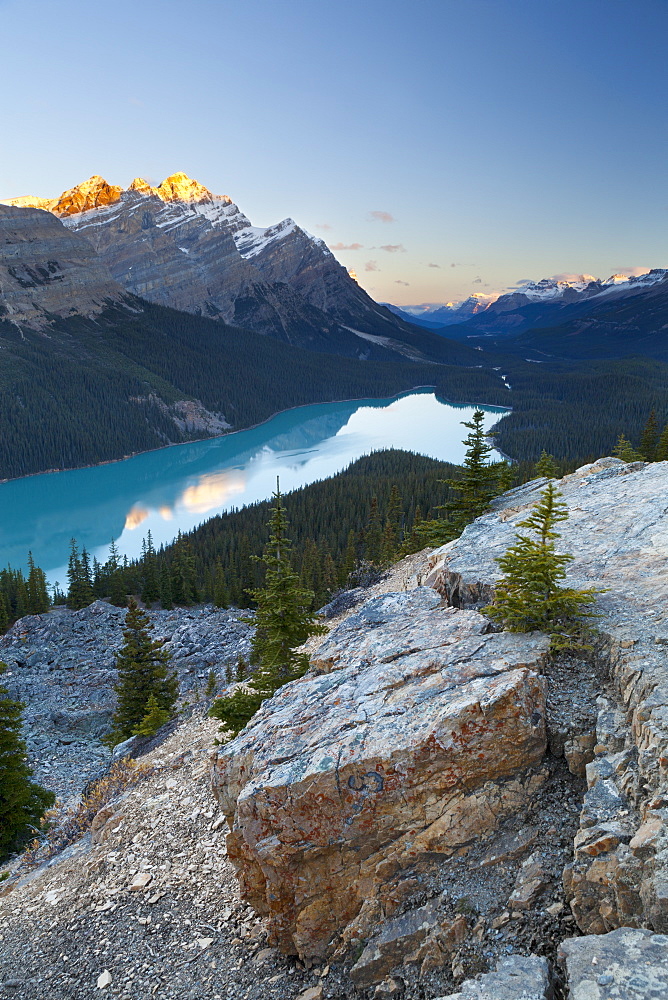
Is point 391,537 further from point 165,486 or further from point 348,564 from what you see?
point 165,486

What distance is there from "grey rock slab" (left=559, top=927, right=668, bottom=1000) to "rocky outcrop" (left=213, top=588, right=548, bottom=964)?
209 cm

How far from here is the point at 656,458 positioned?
46.3 m

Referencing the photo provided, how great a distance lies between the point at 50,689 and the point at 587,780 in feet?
117

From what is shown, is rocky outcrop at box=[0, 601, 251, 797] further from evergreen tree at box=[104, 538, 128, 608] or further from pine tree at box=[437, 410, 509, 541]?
pine tree at box=[437, 410, 509, 541]

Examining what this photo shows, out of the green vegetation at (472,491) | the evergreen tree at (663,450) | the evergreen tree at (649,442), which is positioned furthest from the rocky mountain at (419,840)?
the evergreen tree at (649,442)

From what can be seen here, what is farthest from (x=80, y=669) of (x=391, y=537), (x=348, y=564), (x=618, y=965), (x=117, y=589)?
(x=618, y=965)

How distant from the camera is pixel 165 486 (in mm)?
132250

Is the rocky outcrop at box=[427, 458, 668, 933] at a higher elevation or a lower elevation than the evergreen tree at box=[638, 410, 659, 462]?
higher

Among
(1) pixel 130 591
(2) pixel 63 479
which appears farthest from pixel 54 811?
(2) pixel 63 479

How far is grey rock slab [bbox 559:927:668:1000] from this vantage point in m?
3.89

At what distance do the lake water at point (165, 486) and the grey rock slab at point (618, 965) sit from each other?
262 ft

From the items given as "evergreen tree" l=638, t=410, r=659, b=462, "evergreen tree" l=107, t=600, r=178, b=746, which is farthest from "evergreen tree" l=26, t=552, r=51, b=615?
"evergreen tree" l=638, t=410, r=659, b=462

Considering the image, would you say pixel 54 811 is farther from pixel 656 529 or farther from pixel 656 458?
pixel 656 458

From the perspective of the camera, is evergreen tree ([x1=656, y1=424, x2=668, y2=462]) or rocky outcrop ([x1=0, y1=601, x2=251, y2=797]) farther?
evergreen tree ([x1=656, y1=424, x2=668, y2=462])
